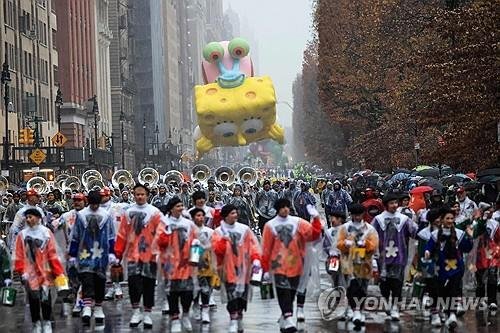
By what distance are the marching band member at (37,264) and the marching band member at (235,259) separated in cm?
190

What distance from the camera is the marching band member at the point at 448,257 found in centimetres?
1441

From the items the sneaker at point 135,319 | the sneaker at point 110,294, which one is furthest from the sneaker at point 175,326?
the sneaker at point 110,294

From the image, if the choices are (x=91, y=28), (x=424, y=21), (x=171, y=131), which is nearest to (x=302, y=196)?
(x=424, y=21)

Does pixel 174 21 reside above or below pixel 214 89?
above

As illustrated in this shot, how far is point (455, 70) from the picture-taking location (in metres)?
27.7

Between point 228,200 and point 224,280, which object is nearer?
point 224,280

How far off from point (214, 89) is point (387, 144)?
7268 millimetres

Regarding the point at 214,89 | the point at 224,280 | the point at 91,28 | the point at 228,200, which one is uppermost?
the point at 91,28

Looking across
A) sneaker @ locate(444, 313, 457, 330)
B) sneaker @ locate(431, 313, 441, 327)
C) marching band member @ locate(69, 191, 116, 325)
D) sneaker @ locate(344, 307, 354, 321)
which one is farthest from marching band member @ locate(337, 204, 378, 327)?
marching band member @ locate(69, 191, 116, 325)

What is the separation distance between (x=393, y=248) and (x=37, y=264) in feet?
14.4

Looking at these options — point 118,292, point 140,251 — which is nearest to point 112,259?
point 140,251

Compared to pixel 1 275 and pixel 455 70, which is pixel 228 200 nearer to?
pixel 455 70

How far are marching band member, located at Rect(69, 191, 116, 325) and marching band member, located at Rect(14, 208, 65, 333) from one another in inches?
45.2

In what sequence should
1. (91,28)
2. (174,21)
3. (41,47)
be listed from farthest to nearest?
(174,21), (91,28), (41,47)
